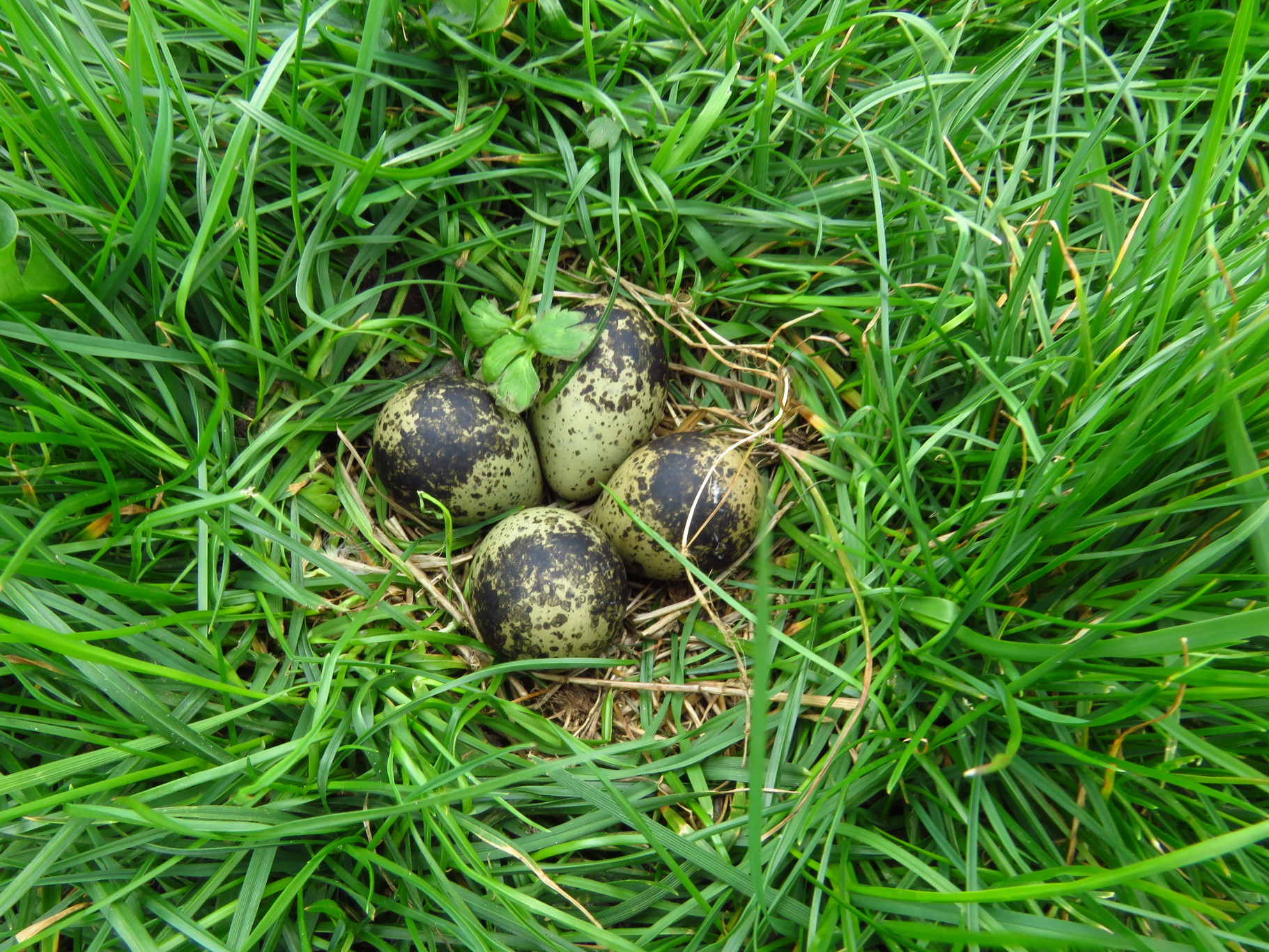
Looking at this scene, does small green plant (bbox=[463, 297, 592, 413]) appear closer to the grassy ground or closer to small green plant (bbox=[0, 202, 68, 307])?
the grassy ground

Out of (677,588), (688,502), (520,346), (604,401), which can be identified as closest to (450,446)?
(520,346)

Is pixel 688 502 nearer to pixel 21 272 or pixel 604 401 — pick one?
pixel 604 401

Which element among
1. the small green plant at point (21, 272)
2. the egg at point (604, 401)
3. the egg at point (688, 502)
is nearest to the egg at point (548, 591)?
the egg at point (688, 502)

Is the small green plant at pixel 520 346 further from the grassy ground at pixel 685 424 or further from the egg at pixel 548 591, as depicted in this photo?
the egg at pixel 548 591

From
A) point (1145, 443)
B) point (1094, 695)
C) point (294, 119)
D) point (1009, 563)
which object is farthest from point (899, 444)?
point (294, 119)

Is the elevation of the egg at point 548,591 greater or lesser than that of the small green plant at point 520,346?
lesser

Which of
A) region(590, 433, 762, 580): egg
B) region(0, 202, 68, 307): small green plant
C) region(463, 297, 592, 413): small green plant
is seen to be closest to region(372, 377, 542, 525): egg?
region(463, 297, 592, 413): small green plant
